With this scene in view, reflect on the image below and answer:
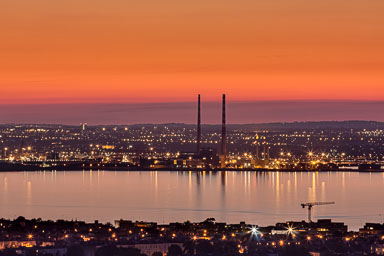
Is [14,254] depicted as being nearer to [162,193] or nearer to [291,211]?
[291,211]

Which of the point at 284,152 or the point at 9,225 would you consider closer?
the point at 9,225

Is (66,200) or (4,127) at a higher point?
(4,127)

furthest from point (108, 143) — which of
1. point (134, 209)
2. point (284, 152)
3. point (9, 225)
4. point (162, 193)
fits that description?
point (9, 225)

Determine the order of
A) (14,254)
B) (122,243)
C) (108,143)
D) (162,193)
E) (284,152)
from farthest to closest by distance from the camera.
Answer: (108,143) < (284,152) < (162,193) < (122,243) < (14,254)

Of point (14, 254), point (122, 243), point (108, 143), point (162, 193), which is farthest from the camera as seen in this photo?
point (108, 143)

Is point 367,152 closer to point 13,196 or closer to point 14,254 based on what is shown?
point 13,196

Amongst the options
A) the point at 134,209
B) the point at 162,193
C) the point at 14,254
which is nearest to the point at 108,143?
the point at 162,193
